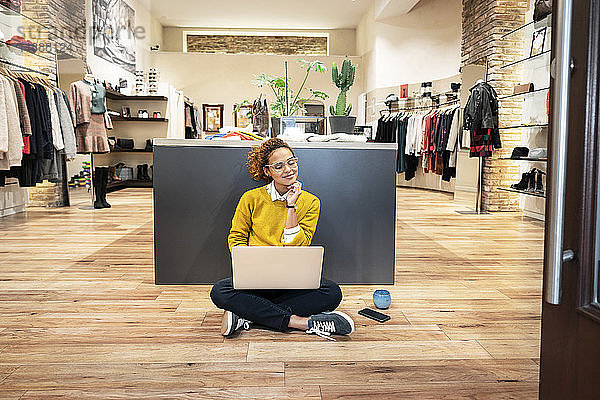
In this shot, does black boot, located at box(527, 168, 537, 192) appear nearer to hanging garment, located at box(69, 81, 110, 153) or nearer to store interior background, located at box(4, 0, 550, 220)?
store interior background, located at box(4, 0, 550, 220)

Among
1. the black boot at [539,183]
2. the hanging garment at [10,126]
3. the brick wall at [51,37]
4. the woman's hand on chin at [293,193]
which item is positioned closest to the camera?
the woman's hand on chin at [293,193]

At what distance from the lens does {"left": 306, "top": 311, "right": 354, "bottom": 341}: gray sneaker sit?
2121 millimetres

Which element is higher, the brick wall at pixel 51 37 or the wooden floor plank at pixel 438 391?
the brick wall at pixel 51 37

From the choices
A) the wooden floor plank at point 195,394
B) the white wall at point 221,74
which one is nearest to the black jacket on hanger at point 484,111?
the wooden floor plank at point 195,394

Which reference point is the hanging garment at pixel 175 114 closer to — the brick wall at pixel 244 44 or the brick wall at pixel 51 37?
the brick wall at pixel 51 37

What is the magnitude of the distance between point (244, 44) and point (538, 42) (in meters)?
8.39

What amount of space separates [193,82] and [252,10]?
2078 millimetres

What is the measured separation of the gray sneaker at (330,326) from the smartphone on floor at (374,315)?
0.69 feet

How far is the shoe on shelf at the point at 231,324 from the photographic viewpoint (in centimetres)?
210

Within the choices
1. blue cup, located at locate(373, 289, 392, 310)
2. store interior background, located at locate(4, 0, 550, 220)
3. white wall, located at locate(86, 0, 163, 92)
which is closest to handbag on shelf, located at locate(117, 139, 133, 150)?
store interior background, located at locate(4, 0, 550, 220)

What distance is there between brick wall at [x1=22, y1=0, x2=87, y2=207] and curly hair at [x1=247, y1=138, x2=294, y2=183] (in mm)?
4271

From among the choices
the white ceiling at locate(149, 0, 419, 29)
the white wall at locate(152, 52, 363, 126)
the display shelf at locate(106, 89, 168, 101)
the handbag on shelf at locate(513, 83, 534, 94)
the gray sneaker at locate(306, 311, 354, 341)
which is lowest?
the gray sneaker at locate(306, 311, 354, 341)

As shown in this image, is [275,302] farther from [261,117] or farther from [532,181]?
[532,181]

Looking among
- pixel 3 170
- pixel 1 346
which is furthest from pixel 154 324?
pixel 3 170
